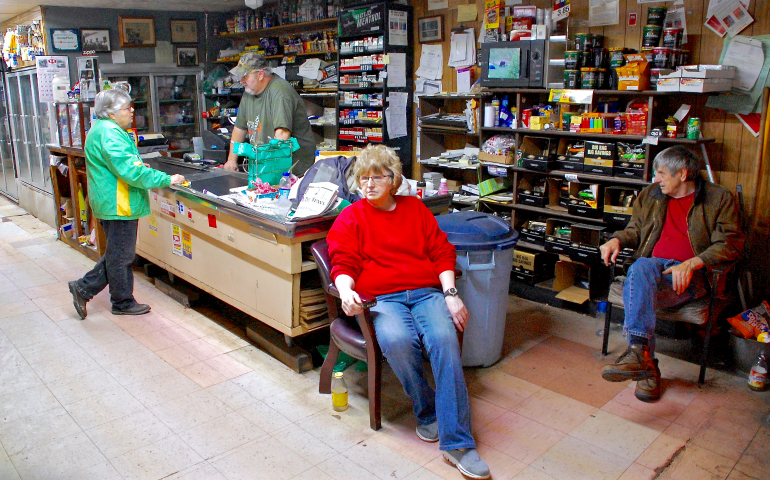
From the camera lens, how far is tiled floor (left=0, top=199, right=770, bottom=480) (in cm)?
254

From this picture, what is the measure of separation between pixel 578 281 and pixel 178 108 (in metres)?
5.94

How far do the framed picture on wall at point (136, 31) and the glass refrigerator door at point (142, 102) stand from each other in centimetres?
41

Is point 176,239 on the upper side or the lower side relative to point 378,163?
lower

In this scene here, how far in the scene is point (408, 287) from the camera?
2.85 m

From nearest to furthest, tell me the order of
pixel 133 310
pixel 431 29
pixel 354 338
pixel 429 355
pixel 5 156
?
pixel 429 355
pixel 354 338
pixel 133 310
pixel 431 29
pixel 5 156

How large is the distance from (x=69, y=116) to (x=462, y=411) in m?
4.94

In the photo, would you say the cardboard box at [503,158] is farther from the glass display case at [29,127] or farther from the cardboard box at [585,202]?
the glass display case at [29,127]

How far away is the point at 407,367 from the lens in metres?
2.58

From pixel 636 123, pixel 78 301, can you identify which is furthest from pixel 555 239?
pixel 78 301

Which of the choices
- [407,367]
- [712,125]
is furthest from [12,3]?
[712,125]

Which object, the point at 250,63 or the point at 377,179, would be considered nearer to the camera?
the point at 377,179

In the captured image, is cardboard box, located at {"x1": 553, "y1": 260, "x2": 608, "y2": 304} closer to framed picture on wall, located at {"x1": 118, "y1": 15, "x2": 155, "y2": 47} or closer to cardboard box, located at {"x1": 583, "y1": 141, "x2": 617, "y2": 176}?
cardboard box, located at {"x1": 583, "y1": 141, "x2": 617, "y2": 176}

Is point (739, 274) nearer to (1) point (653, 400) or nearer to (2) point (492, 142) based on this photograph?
(1) point (653, 400)

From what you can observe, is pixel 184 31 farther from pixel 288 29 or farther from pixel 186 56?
pixel 288 29
